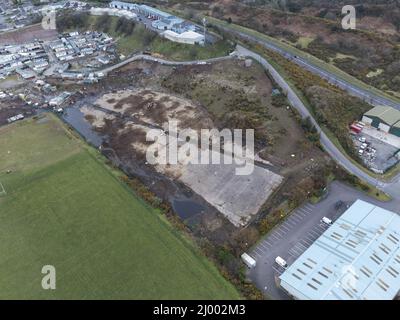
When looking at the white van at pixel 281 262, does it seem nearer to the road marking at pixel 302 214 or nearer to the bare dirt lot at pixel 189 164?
the bare dirt lot at pixel 189 164

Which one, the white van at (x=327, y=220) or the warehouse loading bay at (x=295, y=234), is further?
the white van at (x=327, y=220)

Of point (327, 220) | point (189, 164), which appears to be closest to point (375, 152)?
point (327, 220)

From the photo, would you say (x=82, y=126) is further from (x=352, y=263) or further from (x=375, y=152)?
(x=375, y=152)

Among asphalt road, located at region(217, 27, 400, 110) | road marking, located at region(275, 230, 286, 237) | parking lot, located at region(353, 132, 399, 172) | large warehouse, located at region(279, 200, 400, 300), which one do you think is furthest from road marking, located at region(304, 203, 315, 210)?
asphalt road, located at region(217, 27, 400, 110)

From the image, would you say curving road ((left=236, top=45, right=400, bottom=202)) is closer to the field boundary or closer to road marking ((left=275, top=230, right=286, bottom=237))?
road marking ((left=275, top=230, right=286, bottom=237))

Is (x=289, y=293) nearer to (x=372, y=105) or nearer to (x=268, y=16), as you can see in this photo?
(x=372, y=105)

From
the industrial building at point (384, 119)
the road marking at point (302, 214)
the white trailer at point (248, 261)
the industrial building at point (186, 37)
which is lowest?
the white trailer at point (248, 261)

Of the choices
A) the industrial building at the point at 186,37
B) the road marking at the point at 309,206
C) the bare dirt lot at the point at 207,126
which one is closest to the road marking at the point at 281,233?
the bare dirt lot at the point at 207,126
